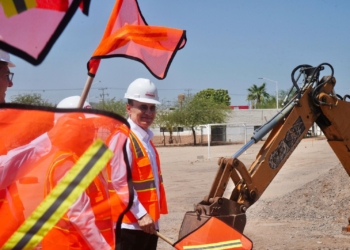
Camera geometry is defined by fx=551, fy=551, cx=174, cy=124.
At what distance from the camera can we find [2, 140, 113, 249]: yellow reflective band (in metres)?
1.83

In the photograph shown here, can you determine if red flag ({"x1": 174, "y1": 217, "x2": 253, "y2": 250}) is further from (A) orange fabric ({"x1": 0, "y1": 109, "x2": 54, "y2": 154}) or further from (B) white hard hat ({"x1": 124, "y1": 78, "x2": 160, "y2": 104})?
(A) orange fabric ({"x1": 0, "y1": 109, "x2": 54, "y2": 154})

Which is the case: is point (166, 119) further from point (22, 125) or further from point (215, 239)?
point (22, 125)

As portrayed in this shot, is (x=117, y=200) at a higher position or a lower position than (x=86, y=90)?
lower

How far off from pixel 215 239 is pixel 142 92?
1.29 m

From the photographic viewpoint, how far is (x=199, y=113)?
5741cm

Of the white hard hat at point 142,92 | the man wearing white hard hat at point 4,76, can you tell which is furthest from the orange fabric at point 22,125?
the white hard hat at point 142,92

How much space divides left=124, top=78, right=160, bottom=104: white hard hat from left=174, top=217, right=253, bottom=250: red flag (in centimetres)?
109

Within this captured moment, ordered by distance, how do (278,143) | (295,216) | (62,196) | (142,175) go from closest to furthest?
1. (62,196)
2. (142,175)
3. (278,143)
4. (295,216)

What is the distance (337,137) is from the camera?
20.6 feet

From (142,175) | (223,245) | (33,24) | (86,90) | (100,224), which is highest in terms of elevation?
(33,24)

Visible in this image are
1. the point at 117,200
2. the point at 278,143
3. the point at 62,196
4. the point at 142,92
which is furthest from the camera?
the point at 278,143

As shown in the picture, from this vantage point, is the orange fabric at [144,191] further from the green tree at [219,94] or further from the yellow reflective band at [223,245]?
the green tree at [219,94]

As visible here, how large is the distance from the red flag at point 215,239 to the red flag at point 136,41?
1.52m

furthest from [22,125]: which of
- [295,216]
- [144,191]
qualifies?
[295,216]
